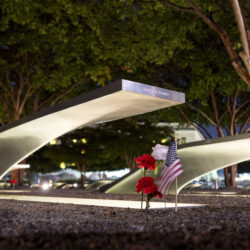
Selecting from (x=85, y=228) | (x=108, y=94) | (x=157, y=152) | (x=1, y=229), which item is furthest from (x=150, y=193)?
(x=1, y=229)

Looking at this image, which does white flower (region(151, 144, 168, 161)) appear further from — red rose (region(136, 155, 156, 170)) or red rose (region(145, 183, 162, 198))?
red rose (region(145, 183, 162, 198))

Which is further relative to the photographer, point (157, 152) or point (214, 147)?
point (214, 147)

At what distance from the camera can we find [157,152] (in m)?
7.73

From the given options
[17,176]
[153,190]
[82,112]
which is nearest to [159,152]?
[153,190]

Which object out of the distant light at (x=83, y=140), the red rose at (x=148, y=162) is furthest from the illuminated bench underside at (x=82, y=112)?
the distant light at (x=83, y=140)

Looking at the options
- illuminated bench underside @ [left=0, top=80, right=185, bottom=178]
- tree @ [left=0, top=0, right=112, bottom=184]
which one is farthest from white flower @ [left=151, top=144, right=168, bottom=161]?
tree @ [left=0, top=0, right=112, bottom=184]

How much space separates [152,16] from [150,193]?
11.0 metres

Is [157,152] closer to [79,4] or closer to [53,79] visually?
[79,4]

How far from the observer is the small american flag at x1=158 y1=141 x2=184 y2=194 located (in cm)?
731

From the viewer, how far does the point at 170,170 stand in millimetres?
7352

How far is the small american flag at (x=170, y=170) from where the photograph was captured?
7.31 metres

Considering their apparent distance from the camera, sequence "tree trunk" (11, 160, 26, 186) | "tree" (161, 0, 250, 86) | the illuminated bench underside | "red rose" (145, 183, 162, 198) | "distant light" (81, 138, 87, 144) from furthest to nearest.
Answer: "distant light" (81, 138, 87, 144) < "tree trunk" (11, 160, 26, 186) < "tree" (161, 0, 250, 86) < the illuminated bench underside < "red rose" (145, 183, 162, 198)

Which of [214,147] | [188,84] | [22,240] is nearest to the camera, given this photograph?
[22,240]

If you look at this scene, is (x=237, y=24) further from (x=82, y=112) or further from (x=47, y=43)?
(x=47, y=43)
